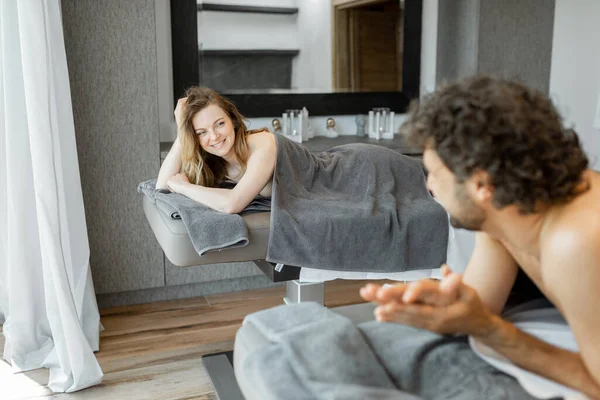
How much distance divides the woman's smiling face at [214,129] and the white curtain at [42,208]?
486mm

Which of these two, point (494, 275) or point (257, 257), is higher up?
point (494, 275)

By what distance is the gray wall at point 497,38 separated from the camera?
130 inches

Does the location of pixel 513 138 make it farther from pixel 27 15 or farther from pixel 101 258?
pixel 101 258

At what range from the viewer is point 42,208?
2.07 metres

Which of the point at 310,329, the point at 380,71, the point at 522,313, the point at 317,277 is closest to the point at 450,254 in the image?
the point at 317,277

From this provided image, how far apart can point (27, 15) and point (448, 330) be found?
1.71 metres

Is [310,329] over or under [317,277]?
over

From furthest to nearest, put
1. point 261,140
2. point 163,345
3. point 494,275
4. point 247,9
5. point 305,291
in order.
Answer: point 247,9, point 163,345, point 261,140, point 305,291, point 494,275

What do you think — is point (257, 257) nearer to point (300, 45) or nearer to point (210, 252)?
point (210, 252)

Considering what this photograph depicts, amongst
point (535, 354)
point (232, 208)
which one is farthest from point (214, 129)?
point (535, 354)

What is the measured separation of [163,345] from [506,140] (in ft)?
→ 6.20

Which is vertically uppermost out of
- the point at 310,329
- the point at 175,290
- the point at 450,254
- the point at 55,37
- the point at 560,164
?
the point at 55,37

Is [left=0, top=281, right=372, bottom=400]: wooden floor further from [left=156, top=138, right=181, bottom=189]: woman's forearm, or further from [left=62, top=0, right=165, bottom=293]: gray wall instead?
[left=156, top=138, right=181, bottom=189]: woman's forearm

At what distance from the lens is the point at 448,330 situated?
1002 millimetres
